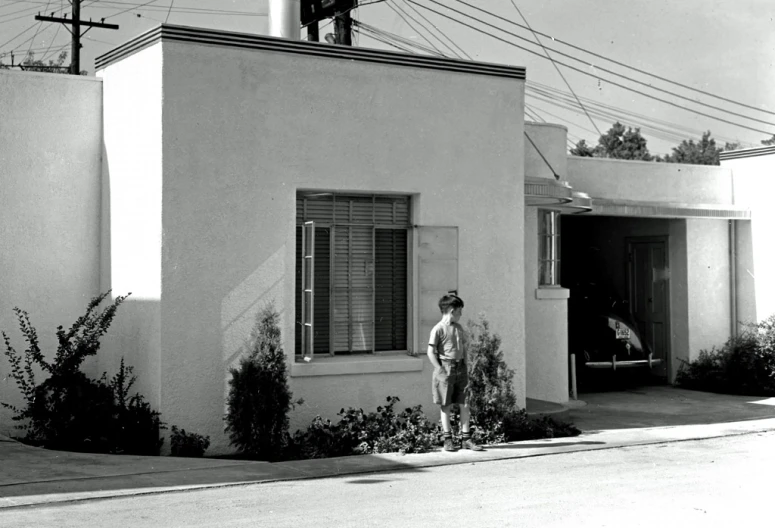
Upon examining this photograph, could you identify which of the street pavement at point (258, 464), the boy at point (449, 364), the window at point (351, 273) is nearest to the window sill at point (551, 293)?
the street pavement at point (258, 464)

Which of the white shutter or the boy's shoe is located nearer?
the boy's shoe

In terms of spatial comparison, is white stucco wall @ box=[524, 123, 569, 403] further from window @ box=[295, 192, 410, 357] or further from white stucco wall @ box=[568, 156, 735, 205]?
window @ box=[295, 192, 410, 357]

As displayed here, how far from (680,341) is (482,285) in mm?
6319

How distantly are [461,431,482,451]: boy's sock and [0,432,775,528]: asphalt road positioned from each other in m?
0.57

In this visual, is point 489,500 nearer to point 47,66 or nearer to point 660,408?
point 660,408

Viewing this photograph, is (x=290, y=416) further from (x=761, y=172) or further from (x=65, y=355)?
(x=761, y=172)

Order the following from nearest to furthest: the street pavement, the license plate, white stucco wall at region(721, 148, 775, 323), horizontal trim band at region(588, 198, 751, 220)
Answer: the street pavement < horizontal trim band at region(588, 198, 751, 220) < the license plate < white stucco wall at region(721, 148, 775, 323)

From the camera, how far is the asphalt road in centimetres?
755

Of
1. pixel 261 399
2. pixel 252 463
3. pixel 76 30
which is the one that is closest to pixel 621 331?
pixel 261 399

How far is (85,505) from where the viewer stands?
26.5 feet

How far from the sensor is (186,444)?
10.7 meters

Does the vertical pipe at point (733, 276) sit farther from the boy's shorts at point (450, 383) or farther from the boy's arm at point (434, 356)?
the boy's arm at point (434, 356)

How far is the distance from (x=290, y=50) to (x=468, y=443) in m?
4.85

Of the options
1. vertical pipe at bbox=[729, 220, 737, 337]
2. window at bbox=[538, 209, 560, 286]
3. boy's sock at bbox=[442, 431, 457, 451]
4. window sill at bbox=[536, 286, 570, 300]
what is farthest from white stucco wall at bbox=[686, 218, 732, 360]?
boy's sock at bbox=[442, 431, 457, 451]
